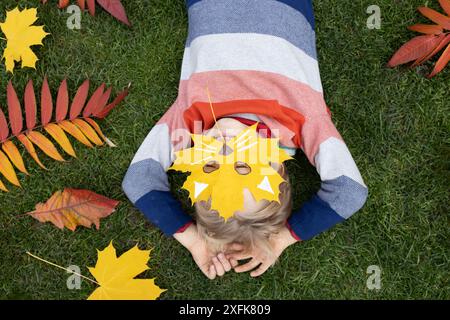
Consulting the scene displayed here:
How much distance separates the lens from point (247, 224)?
139 cm

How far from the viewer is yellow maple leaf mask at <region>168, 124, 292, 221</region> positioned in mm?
1222

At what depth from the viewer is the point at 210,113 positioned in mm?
1481

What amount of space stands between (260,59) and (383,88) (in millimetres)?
498

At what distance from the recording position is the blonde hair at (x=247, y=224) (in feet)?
4.49

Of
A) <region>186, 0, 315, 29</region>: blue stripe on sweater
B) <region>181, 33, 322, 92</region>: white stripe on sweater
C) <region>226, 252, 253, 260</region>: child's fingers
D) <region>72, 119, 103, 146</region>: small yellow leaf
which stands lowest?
<region>226, 252, 253, 260</region>: child's fingers

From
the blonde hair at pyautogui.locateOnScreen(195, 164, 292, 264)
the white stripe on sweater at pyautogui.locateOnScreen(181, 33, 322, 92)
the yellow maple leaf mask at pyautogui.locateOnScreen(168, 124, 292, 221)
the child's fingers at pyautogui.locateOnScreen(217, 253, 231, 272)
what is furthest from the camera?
the child's fingers at pyautogui.locateOnScreen(217, 253, 231, 272)

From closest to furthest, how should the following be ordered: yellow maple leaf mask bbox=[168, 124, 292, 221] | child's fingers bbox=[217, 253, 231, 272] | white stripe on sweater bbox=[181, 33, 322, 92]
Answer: yellow maple leaf mask bbox=[168, 124, 292, 221]
white stripe on sweater bbox=[181, 33, 322, 92]
child's fingers bbox=[217, 253, 231, 272]

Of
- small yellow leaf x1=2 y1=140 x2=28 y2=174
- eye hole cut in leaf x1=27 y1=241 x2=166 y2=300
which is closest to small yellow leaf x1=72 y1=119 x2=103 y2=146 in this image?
small yellow leaf x1=2 y1=140 x2=28 y2=174

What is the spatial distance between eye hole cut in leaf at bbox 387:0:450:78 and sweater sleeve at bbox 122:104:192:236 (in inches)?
31.5

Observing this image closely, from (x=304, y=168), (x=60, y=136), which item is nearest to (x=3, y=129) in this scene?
(x=60, y=136)

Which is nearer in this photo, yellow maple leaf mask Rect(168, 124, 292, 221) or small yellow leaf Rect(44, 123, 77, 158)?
yellow maple leaf mask Rect(168, 124, 292, 221)

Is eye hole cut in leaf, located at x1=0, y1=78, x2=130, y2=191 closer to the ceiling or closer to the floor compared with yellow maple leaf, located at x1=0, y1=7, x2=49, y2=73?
closer to the floor

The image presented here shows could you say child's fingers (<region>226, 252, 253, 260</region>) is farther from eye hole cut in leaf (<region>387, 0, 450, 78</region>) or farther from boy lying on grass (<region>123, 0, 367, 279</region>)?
eye hole cut in leaf (<region>387, 0, 450, 78</region>)
